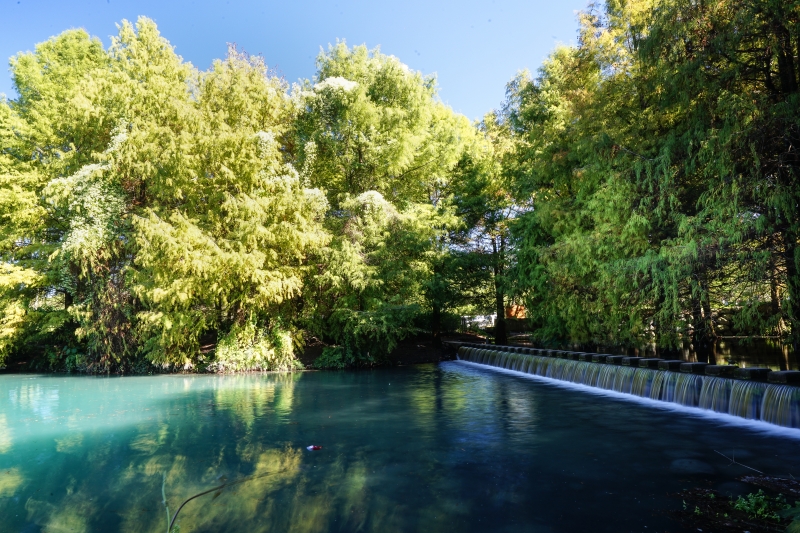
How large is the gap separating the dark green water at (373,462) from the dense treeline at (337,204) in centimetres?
597

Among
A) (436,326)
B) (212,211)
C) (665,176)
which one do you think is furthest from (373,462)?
(436,326)

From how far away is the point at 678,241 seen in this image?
40.8 feet

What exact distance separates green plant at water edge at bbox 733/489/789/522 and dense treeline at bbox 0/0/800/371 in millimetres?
8147

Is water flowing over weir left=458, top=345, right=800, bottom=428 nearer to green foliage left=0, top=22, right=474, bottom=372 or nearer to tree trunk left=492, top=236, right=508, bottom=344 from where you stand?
tree trunk left=492, top=236, right=508, bottom=344

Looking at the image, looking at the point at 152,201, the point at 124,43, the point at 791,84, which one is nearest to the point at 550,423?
the point at 791,84

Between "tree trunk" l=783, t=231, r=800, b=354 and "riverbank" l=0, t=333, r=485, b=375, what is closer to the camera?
"tree trunk" l=783, t=231, r=800, b=354

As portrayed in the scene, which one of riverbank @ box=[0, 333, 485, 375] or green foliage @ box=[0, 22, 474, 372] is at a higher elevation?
green foliage @ box=[0, 22, 474, 372]

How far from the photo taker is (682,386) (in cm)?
1014

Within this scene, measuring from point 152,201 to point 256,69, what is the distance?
23.1 ft

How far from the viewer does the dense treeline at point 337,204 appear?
1452cm

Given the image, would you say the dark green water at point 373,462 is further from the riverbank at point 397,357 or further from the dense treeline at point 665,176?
the riverbank at point 397,357

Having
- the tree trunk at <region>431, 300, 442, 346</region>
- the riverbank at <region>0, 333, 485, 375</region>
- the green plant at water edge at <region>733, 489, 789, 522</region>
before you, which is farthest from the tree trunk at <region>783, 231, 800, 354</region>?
the tree trunk at <region>431, 300, 442, 346</region>

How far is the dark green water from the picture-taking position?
479 centimetres

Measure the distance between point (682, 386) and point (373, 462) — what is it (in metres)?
7.07
